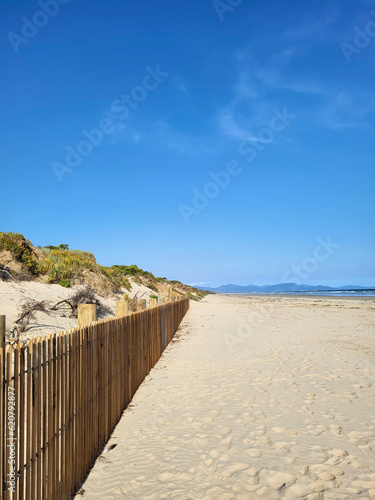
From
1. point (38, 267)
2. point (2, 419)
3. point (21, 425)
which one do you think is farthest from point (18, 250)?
point (2, 419)

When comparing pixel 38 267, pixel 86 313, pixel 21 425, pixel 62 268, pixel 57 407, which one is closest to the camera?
pixel 21 425

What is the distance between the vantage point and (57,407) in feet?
9.42

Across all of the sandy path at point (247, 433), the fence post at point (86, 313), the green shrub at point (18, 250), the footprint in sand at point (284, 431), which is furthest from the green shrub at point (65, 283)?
the footprint in sand at point (284, 431)

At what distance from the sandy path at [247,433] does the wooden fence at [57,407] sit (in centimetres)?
39

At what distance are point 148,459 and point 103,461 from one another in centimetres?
49

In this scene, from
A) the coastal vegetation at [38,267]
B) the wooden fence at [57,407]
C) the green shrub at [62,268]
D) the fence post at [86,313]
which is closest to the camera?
the wooden fence at [57,407]

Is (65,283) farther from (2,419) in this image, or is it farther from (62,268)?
(2,419)

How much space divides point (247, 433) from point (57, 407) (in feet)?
8.85

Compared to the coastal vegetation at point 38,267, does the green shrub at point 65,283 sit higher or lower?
lower

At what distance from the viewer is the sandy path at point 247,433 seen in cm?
344

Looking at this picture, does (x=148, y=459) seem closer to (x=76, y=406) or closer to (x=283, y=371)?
(x=76, y=406)

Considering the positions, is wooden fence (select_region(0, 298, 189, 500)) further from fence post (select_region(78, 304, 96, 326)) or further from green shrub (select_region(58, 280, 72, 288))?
green shrub (select_region(58, 280, 72, 288))

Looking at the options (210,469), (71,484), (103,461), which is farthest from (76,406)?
(210,469)

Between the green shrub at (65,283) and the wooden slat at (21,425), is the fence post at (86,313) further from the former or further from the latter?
the green shrub at (65,283)
